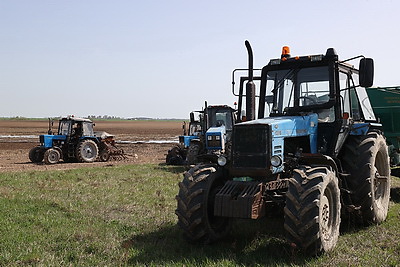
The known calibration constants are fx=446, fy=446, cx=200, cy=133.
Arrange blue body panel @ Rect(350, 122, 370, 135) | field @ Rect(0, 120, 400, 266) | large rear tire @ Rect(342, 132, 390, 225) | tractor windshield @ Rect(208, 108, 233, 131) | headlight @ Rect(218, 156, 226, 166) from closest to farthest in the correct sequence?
field @ Rect(0, 120, 400, 266) < headlight @ Rect(218, 156, 226, 166) < large rear tire @ Rect(342, 132, 390, 225) < blue body panel @ Rect(350, 122, 370, 135) < tractor windshield @ Rect(208, 108, 233, 131)

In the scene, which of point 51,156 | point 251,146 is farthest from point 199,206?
point 51,156

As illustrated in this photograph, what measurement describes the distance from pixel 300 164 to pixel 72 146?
1714 cm

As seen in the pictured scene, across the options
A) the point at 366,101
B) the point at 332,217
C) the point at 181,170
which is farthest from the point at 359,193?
the point at 181,170

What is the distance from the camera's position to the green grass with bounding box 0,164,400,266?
565cm

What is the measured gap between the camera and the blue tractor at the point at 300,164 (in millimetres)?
5668

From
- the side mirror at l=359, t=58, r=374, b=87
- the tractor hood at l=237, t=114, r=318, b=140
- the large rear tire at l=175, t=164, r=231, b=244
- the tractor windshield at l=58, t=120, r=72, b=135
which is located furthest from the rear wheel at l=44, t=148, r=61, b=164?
the side mirror at l=359, t=58, r=374, b=87

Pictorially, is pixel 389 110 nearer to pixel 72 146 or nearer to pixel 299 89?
pixel 299 89

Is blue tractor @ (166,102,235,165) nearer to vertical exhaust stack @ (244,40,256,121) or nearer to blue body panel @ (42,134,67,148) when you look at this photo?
blue body panel @ (42,134,67,148)

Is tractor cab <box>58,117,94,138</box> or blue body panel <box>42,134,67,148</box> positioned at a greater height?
tractor cab <box>58,117,94,138</box>

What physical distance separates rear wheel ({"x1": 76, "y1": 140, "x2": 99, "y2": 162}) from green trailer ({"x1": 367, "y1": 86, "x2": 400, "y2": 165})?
14659 mm

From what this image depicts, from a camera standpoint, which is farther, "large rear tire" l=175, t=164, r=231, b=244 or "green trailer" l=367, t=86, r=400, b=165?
"green trailer" l=367, t=86, r=400, b=165

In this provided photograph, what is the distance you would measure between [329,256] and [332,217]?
1.99 ft

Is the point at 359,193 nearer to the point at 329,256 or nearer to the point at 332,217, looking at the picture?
the point at 332,217

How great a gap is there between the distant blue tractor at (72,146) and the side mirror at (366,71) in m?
17.1
